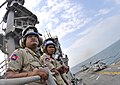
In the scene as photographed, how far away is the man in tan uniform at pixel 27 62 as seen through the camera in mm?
1425

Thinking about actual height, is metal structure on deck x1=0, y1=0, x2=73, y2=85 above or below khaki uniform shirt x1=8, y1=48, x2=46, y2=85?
above

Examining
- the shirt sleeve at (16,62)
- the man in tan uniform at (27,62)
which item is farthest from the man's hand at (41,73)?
the shirt sleeve at (16,62)

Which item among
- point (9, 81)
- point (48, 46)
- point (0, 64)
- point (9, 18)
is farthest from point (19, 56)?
point (9, 18)

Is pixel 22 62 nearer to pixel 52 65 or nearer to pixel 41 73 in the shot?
pixel 41 73

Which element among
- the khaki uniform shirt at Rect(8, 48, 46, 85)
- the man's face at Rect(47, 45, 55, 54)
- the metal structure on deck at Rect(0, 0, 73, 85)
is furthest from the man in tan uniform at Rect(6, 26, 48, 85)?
the metal structure on deck at Rect(0, 0, 73, 85)

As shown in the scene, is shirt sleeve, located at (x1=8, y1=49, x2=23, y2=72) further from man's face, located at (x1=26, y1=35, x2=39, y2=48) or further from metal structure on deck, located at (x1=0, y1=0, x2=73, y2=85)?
metal structure on deck, located at (x1=0, y1=0, x2=73, y2=85)

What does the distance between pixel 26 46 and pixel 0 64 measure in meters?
6.15

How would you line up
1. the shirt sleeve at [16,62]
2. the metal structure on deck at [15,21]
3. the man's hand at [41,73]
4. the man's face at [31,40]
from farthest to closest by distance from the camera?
the metal structure on deck at [15,21]
the man's face at [31,40]
the shirt sleeve at [16,62]
the man's hand at [41,73]

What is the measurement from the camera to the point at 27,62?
5.50 feet

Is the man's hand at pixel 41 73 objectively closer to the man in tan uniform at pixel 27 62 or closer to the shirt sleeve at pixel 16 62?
the man in tan uniform at pixel 27 62

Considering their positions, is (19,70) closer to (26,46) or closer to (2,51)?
(26,46)

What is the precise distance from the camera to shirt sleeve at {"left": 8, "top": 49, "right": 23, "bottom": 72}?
1.56 meters

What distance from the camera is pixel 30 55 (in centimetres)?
177

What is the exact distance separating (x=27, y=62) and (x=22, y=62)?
0.05 m
